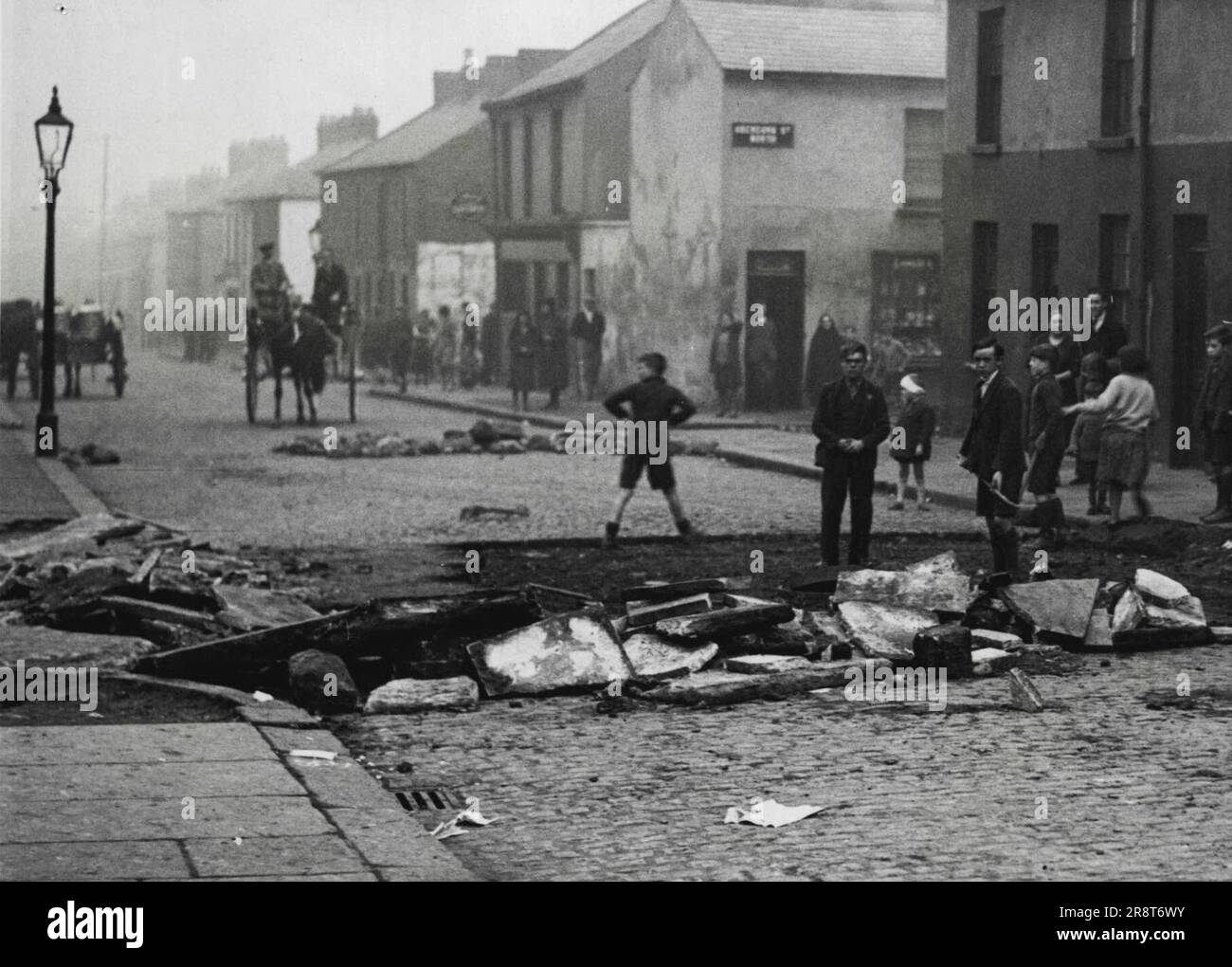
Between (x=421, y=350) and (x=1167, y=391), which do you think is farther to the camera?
(x=421, y=350)

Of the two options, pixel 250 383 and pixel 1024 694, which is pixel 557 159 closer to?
pixel 250 383

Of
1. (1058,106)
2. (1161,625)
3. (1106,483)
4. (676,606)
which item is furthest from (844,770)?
(1058,106)

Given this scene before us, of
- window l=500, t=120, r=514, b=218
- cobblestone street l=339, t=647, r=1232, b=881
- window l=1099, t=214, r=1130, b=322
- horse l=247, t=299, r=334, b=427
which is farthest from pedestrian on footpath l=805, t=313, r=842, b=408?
cobblestone street l=339, t=647, r=1232, b=881

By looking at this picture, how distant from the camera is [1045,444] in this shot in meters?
16.3

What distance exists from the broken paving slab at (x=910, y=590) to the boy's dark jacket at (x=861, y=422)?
253cm

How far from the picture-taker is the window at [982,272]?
28.5 meters

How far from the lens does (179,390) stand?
45.5 metres

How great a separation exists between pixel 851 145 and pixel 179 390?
50.8 ft

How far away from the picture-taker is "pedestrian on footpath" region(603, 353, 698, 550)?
16.3 m

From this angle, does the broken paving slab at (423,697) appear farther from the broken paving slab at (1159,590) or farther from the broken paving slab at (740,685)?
the broken paving slab at (1159,590)

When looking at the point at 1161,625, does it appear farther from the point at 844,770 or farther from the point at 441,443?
the point at 441,443

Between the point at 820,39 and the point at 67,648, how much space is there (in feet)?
93.2

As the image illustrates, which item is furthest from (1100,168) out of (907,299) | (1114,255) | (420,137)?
(420,137)

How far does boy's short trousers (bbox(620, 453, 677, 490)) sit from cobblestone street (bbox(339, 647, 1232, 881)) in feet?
18.4
